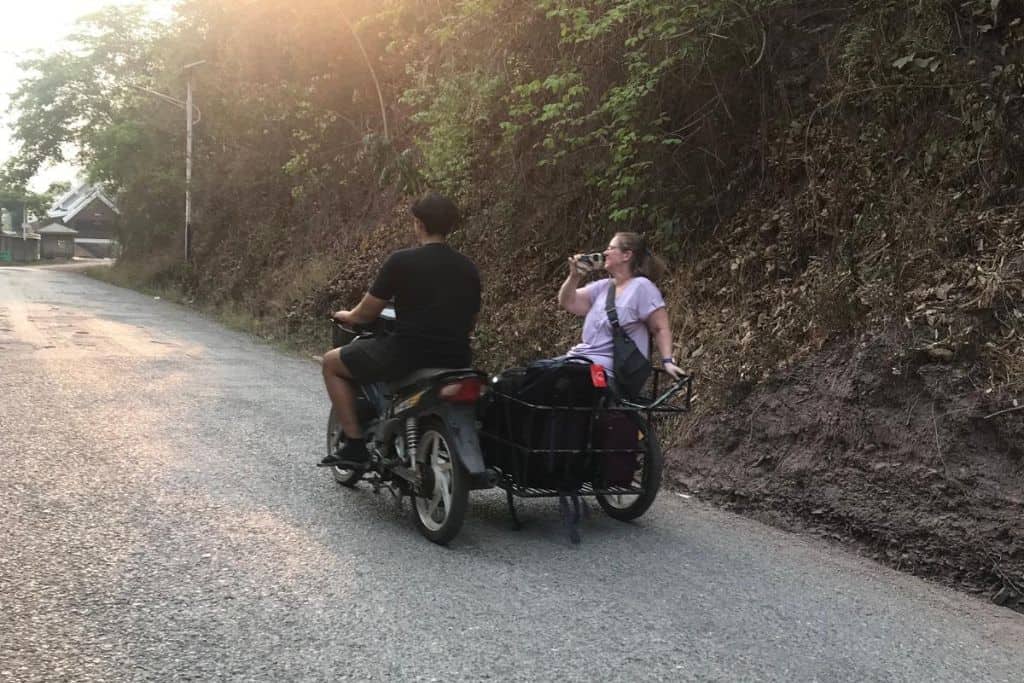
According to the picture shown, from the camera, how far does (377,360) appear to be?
5117 mm

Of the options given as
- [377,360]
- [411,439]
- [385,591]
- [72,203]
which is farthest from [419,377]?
[72,203]

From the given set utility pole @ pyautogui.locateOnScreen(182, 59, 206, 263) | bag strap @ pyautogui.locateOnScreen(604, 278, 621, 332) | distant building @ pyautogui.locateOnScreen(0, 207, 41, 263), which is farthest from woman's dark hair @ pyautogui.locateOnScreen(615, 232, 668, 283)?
A: distant building @ pyautogui.locateOnScreen(0, 207, 41, 263)

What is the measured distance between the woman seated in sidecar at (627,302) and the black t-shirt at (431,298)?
0.85 m

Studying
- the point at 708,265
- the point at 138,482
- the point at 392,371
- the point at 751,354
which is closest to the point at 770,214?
the point at 708,265

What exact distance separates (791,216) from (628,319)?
11.9 ft

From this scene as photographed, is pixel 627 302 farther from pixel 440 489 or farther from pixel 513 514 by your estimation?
pixel 440 489

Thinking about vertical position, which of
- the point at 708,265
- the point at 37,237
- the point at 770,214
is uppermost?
the point at 770,214

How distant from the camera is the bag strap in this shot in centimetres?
556

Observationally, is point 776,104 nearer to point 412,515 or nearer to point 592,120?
point 592,120

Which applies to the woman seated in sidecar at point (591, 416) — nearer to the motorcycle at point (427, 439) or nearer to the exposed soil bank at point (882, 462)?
the motorcycle at point (427, 439)

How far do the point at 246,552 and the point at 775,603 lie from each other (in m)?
2.62

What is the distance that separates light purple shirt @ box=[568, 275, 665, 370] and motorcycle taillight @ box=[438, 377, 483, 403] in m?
0.99

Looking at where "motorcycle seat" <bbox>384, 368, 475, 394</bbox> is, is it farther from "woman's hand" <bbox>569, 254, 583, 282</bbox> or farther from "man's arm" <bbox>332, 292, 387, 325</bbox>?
"woman's hand" <bbox>569, 254, 583, 282</bbox>

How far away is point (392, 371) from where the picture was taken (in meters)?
5.12
